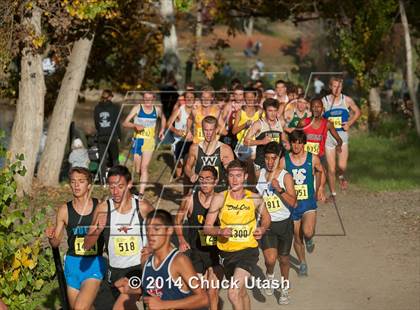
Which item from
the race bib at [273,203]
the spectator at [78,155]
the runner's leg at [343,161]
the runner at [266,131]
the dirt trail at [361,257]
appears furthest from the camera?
the spectator at [78,155]

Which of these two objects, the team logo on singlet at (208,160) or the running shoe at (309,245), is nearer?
the team logo on singlet at (208,160)

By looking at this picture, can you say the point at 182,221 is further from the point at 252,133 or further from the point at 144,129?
the point at 144,129

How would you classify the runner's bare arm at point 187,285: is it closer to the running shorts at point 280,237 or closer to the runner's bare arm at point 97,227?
the runner's bare arm at point 97,227

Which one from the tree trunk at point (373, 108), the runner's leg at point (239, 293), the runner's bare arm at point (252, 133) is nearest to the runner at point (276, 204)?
the runner's leg at point (239, 293)

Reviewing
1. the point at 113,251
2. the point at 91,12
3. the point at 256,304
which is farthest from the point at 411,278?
the point at 91,12

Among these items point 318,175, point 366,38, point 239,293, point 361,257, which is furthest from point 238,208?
point 366,38

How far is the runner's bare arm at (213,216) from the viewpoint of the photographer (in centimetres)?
1019

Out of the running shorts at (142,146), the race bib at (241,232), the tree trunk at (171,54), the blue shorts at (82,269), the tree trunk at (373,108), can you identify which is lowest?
the blue shorts at (82,269)

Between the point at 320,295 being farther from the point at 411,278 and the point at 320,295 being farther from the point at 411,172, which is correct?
the point at 411,172

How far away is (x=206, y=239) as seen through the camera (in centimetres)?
1073

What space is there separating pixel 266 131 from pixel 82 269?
5.65 m

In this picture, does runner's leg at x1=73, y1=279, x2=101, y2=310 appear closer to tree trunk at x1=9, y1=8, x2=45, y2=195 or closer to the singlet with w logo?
the singlet with w logo

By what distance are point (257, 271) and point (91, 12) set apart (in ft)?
21.8

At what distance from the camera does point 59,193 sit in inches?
741
